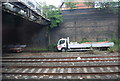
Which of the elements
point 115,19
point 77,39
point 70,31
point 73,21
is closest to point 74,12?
point 73,21

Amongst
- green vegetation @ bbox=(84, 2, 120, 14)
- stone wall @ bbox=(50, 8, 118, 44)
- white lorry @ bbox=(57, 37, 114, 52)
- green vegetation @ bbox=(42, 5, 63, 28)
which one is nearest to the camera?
white lorry @ bbox=(57, 37, 114, 52)

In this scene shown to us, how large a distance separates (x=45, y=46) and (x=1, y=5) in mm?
11899

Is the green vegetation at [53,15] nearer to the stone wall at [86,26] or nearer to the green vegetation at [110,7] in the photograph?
the stone wall at [86,26]

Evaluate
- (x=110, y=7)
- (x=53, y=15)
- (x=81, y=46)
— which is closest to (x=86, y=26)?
(x=110, y=7)

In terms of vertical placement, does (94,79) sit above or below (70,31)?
below

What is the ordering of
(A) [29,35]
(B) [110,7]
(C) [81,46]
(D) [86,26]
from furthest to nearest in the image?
1. (A) [29,35]
2. (D) [86,26]
3. (B) [110,7]
4. (C) [81,46]

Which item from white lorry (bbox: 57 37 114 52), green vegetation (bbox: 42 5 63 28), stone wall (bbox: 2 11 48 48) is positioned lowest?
white lorry (bbox: 57 37 114 52)

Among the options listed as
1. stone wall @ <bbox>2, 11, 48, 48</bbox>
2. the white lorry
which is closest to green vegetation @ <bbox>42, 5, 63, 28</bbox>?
stone wall @ <bbox>2, 11, 48, 48</bbox>

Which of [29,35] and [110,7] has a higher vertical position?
[110,7]

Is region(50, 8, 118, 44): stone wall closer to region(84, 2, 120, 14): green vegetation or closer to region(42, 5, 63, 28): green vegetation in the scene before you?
region(84, 2, 120, 14): green vegetation

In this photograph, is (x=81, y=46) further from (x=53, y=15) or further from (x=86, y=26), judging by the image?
(x=53, y=15)

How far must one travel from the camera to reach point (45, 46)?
792 inches

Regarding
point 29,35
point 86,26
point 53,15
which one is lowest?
point 29,35

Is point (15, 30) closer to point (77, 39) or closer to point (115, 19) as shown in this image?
point (77, 39)
